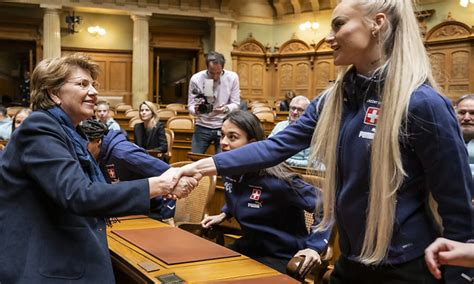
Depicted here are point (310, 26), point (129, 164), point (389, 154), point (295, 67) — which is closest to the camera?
point (389, 154)

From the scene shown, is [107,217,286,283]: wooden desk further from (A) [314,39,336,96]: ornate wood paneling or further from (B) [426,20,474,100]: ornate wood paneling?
(A) [314,39,336,96]: ornate wood paneling

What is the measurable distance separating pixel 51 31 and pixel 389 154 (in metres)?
13.4

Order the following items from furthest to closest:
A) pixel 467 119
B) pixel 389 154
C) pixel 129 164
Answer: pixel 467 119
pixel 129 164
pixel 389 154

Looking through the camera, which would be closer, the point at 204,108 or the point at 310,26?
the point at 204,108

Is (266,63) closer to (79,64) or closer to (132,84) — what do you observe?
(132,84)

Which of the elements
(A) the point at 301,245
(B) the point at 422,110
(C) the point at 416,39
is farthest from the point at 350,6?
(A) the point at 301,245

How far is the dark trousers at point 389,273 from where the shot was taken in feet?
4.49

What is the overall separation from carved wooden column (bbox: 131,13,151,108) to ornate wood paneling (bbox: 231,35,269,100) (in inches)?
108

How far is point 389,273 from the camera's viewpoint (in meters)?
1.40

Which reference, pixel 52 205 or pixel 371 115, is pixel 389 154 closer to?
pixel 371 115

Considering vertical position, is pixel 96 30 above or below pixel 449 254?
above

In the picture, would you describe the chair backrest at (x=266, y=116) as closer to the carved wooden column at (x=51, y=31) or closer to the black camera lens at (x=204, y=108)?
the black camera lens at (x=204, y=108)

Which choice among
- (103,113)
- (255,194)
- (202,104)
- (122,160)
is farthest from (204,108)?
(255,194)

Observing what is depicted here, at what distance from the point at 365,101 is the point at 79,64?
1.15m
